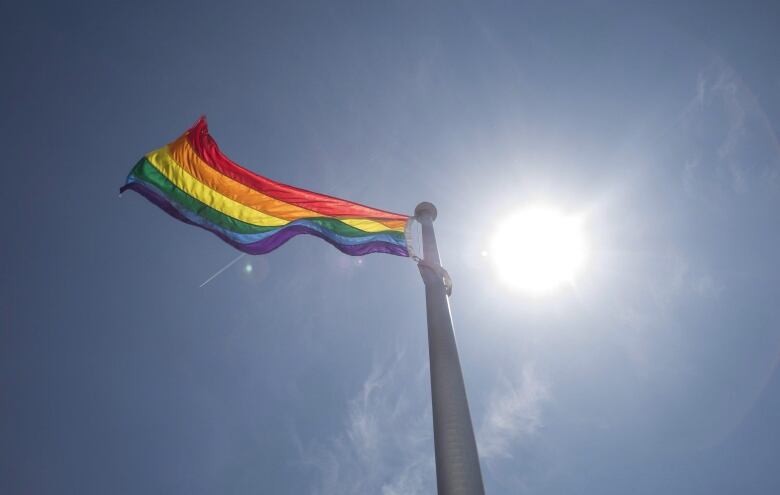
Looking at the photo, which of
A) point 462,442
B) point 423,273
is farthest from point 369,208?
point 462,442

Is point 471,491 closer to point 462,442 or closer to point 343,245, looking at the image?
point 462,442

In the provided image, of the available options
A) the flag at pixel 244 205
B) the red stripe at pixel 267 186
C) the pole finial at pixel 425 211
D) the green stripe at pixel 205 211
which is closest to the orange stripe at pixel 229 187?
the flag at pixel 244 205

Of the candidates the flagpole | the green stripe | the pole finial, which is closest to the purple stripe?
the green stripe

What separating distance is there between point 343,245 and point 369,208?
1.27m

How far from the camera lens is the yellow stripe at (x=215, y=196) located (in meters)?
12.7

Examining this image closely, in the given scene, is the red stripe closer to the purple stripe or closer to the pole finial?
the purple stripe

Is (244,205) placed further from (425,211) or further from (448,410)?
(448,410)

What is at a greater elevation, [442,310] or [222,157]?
[222,157]

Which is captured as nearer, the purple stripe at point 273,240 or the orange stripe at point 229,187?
the purple stripe at point 273,240

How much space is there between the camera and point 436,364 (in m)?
6.93

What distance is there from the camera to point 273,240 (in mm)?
12711

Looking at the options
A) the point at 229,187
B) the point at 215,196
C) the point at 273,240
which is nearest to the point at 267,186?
the point at 229,187

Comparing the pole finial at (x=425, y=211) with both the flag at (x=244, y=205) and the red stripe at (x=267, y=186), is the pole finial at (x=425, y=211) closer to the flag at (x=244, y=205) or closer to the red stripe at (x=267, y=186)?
the flag at (x=244, y=205)

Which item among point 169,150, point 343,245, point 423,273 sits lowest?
point 423,273
